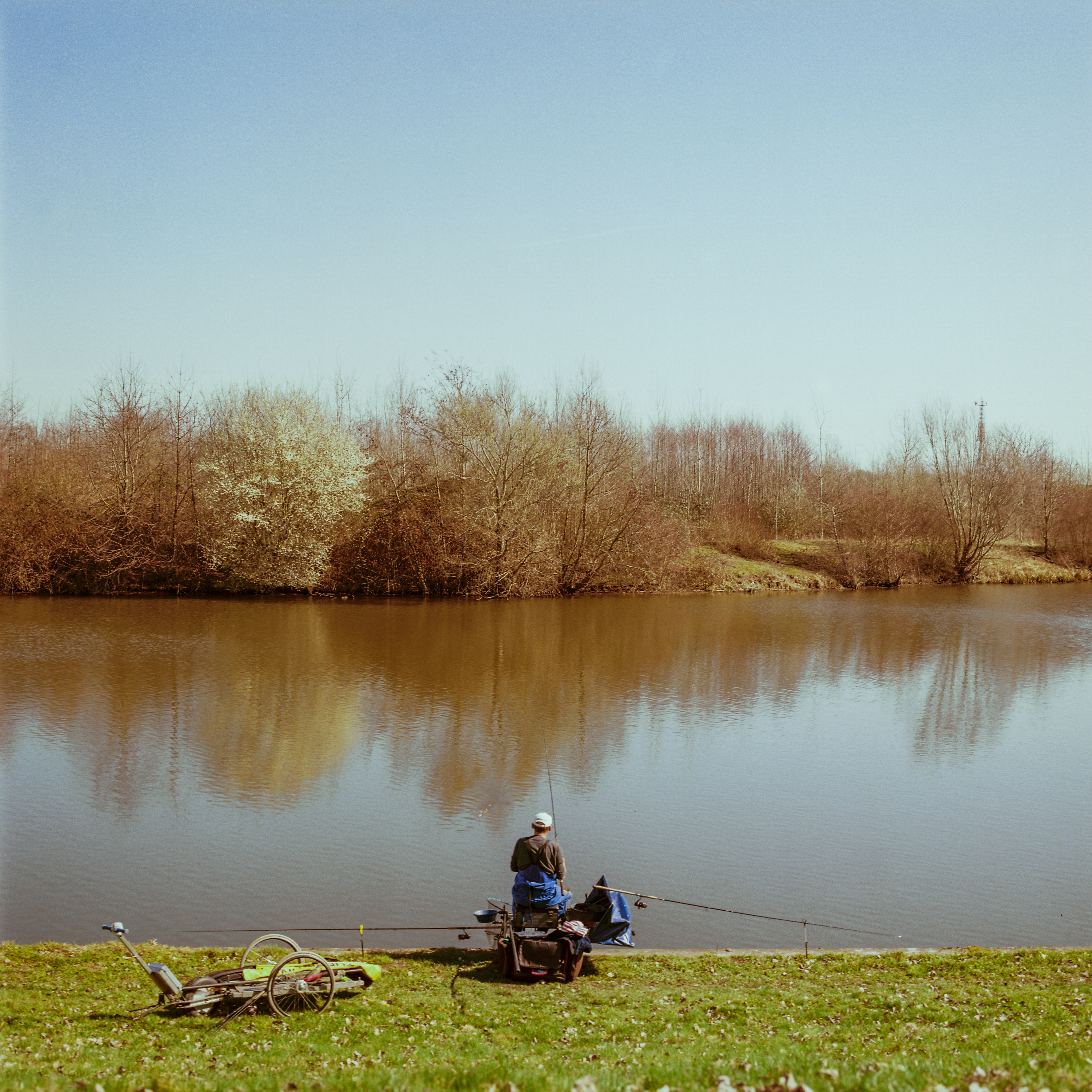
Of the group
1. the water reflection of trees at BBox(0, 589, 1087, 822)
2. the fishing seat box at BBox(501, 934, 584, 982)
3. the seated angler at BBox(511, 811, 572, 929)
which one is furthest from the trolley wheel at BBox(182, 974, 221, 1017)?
the water reflection of trees at BBox(0, 589, 1087, 822)

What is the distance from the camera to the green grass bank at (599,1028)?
224 inches

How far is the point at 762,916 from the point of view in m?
10.7

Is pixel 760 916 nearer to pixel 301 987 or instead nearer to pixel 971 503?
pixel 301 987

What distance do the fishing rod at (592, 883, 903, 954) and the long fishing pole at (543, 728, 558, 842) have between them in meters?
1.54

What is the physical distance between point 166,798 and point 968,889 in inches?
475

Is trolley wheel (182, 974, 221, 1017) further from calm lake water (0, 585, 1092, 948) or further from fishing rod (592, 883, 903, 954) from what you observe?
fishing rod (592, 883, 903, 954)

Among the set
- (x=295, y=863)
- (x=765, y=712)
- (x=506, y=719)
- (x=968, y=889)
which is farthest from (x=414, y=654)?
(x=968, y=889)

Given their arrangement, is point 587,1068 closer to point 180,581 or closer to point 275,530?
point 275,530

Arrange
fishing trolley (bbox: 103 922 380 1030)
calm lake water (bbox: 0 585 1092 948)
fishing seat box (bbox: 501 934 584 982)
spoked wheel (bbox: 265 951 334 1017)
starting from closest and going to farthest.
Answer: fishing trolley (bbox: 103 922 380 1030) → spoked wheel (bbox: 265 951 334 1017) → fishing seat box (bbox: 501 934 584 982) → calm lake water (bbox: 0 585 1092 948)

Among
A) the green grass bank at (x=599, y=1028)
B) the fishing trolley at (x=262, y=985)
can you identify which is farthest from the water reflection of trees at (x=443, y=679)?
the fishing trolley at (x=262, y=985)

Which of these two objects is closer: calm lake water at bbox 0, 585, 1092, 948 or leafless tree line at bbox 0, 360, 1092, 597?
calm lake water at bbox 0, 585, 1092, 948

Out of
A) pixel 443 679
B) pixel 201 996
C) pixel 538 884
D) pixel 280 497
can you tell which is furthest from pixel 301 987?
pixel 280 497

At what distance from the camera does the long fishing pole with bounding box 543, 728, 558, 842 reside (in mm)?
13375

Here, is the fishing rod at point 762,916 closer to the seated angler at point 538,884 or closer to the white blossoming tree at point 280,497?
the seated angler at point 538,884
